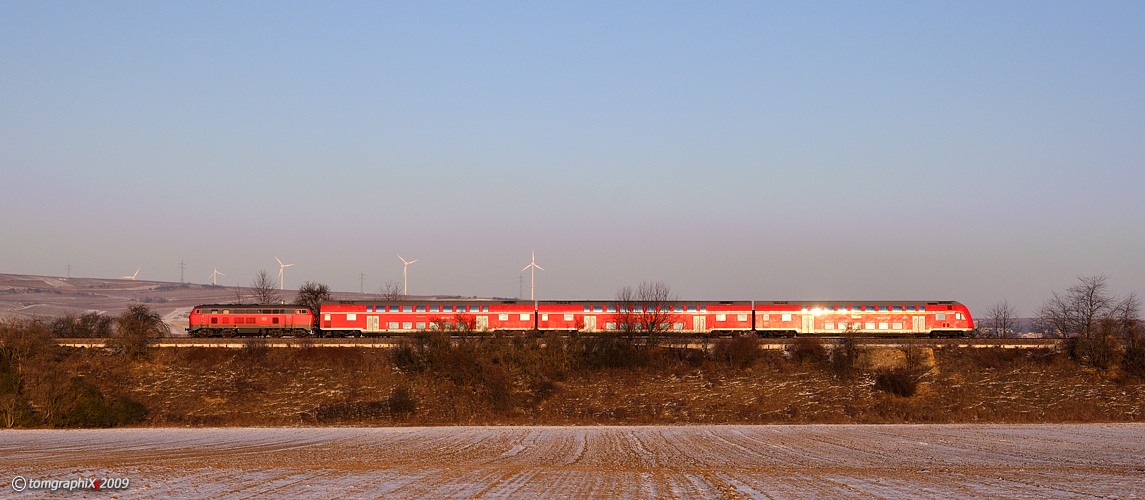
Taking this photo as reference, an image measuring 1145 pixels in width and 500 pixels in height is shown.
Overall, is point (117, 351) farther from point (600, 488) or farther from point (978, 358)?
point (978, 358)

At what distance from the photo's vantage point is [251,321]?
74812mm

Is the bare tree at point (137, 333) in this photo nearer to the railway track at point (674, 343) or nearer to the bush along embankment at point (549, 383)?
the bush along embankment at point (549, 383)

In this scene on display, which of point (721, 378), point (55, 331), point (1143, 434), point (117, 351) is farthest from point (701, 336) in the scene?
point (55, 331)

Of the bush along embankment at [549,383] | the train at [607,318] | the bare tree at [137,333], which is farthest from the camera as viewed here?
the train at [607,318]

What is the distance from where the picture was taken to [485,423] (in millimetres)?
49031

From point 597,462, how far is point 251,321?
5626 cm

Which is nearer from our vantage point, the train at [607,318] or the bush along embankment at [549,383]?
the bush along embankment at [549,383]

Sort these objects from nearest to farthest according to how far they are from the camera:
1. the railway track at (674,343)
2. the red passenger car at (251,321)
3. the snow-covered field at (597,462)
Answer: the snow-covered field at (597,462) → the railway track at (674,343) → the red passenger car at (251,321)

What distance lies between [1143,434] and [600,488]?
106ft

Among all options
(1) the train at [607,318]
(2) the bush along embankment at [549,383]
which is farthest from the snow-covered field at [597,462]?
(1) the train at [607,318]

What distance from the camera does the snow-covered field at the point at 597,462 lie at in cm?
2058

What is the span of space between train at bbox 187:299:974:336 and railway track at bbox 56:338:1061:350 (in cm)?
596

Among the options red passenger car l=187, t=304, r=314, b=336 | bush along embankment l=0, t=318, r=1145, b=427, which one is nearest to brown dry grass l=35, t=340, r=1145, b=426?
bush along embankment l=0, t=318, r=1145, b=427

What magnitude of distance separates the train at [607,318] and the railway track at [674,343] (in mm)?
5964
